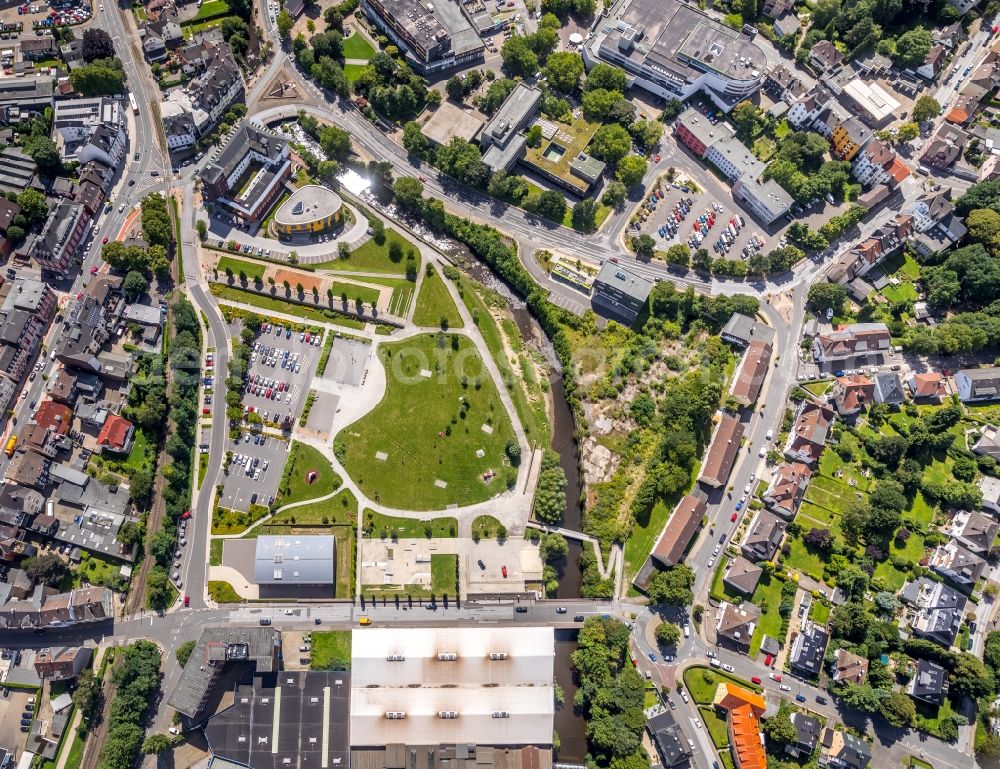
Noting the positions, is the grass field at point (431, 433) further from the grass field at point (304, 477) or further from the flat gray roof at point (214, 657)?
the flat gray roof at point (214, 657)

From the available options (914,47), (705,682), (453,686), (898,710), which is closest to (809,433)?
(898,710)

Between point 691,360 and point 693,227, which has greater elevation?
point 693,227

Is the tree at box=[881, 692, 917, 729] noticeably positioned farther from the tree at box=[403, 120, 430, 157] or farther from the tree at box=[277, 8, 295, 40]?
the tree at box=[277, 8, 295, 40]

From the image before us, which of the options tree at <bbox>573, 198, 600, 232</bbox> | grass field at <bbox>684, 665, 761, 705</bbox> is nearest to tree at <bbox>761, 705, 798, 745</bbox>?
grass field at <bbox>684, 665, 761, 705</bbox>

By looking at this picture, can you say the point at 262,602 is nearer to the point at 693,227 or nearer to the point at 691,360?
the point at 691,360

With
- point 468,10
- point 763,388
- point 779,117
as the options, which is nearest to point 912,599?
point 763,388

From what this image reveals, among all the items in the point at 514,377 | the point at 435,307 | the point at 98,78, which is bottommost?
the point at 514,377

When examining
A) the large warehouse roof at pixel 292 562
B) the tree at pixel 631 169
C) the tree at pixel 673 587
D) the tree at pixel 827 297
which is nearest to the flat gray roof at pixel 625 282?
the tree at pixel 631 169

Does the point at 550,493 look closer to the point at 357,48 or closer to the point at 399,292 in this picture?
the point at 399,292
